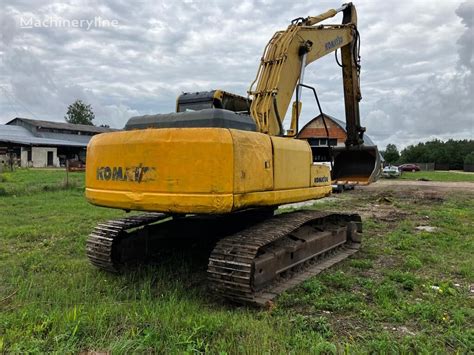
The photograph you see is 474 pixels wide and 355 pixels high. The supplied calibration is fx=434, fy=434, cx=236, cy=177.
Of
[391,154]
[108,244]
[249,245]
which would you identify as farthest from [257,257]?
[391,154]

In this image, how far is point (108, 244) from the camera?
556cm

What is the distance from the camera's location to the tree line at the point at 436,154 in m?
78.1

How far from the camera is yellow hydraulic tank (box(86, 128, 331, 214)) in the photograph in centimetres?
424

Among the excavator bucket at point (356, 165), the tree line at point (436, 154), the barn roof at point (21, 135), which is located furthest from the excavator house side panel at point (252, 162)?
the tree line at point (436, 154)

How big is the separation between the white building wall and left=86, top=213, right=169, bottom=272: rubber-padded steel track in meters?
42.6

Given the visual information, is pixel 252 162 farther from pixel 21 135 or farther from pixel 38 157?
pixel 21 135

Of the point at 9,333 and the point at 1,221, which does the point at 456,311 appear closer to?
the point at 9,333

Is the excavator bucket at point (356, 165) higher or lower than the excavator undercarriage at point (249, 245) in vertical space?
higher

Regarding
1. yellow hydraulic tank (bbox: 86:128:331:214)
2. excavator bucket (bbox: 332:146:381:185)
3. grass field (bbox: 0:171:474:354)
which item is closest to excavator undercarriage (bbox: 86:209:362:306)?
grass field (bbox: 0:171:474:354)

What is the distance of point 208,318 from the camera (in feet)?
12.4

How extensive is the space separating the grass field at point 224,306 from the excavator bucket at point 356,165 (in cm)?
128

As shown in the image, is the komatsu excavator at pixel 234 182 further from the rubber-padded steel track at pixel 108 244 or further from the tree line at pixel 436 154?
the tree line at pixel 436 154

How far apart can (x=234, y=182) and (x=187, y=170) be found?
48 centimetres

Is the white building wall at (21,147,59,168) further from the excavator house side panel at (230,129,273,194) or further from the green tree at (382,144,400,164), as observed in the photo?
the green tree at (382,144,400,164)
